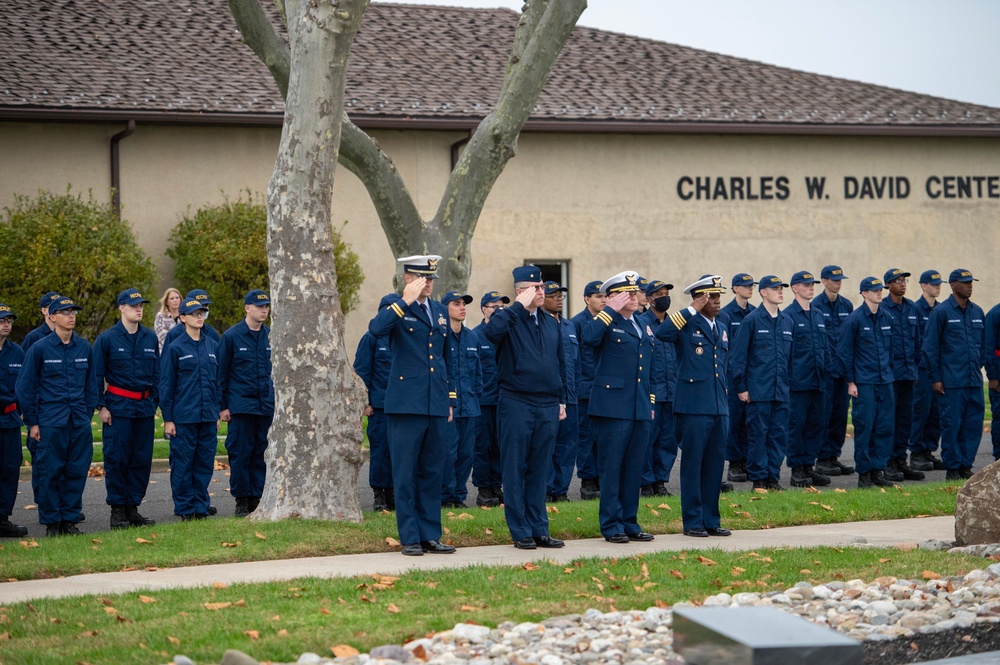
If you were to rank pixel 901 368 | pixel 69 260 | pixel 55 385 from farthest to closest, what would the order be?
pixel 69 260 < pixel 901 368 < pixel 55 385

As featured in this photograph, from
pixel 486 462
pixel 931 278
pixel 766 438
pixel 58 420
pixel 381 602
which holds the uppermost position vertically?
pixel 931 278

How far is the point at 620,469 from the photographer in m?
10.7

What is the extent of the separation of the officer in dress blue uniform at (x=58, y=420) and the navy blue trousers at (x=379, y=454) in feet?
8.83

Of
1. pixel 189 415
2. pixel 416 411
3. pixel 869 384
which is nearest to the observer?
pixel 416 411

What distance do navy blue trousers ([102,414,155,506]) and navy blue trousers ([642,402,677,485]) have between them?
16.5ft

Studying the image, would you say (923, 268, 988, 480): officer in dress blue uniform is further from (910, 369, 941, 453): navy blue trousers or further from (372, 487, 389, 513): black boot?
(372, 487, 389, 513): black boot

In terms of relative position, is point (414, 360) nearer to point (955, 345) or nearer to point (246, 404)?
point (246, 404)

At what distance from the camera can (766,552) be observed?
9688 mm

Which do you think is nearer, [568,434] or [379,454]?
[379,454]

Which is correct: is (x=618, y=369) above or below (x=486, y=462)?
above

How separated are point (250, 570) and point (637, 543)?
123 inches

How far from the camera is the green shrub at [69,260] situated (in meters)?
21.5

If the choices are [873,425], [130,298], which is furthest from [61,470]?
[873,425]

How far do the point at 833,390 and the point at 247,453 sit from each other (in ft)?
23.0
